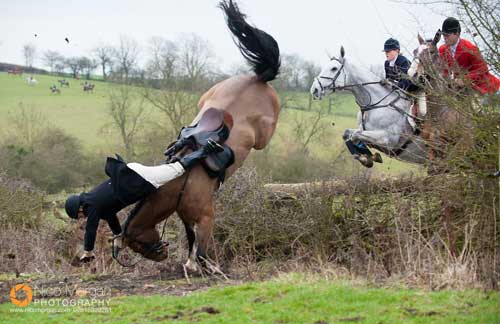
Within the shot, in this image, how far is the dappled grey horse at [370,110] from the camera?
11414mm

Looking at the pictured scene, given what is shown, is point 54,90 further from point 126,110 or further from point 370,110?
point 370,110

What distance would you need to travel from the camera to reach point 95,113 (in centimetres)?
4919

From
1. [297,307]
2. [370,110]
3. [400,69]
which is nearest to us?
[297,307]

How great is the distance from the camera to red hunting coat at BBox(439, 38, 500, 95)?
830 cm

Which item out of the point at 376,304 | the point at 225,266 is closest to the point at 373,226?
the point at 225,266

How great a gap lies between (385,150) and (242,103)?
2835mm

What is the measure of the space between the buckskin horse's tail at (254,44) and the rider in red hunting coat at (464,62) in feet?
7.40

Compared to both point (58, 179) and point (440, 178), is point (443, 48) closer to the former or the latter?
point (440, 178)

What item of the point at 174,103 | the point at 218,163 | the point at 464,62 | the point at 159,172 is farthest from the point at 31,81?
the point at 464,62

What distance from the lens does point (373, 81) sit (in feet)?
39.9

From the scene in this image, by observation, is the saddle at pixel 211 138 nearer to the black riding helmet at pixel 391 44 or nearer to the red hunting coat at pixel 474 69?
the red hunting coat at pixel 474 69

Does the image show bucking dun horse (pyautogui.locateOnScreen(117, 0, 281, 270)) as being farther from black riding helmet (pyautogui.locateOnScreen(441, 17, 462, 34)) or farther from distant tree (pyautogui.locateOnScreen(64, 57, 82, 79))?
distant tree (pyautogui.locateOnScreen(64, 57, 82, 79))

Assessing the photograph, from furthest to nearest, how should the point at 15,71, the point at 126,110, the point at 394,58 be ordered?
the point at 15,71 < the point at 126,110 < the point at 394,58

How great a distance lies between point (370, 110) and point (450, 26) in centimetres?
280
